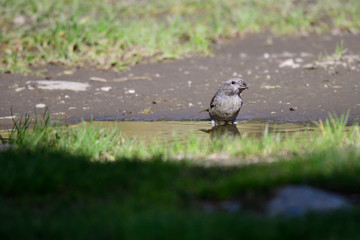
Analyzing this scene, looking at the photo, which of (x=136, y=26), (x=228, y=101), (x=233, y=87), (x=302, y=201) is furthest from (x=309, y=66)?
(x=302, y=201)

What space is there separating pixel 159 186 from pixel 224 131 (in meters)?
3.53

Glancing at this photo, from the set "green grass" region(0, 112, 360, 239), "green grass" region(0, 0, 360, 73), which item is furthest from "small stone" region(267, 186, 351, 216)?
"green grass" region(0, 0, 360, 73)

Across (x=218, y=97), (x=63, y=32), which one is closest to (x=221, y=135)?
(x=218, y=97)

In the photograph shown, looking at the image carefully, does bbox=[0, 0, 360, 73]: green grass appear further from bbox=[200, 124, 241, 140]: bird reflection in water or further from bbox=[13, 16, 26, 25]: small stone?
bbox=[200, 124, 241, 140]: bird reflection in water

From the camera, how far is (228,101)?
27.5 feet

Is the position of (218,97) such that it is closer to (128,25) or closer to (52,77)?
(52,77)

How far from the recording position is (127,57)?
11.8 metres

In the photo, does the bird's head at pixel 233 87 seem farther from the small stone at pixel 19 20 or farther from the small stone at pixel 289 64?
the small stone at pixel 19 20

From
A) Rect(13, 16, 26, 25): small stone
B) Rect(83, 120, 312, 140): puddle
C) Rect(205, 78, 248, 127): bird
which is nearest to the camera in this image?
Rect(83, 120, 312, 140): puddle

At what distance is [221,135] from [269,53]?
4874 mm

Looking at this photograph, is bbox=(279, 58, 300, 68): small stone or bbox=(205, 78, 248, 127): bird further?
bbox=(279, 58, 300, 68): small stone

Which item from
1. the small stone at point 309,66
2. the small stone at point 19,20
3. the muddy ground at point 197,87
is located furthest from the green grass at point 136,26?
the small stone at point 309,66

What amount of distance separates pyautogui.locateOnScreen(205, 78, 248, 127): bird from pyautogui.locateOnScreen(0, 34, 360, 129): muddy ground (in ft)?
1.79

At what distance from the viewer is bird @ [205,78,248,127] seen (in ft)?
27.5
